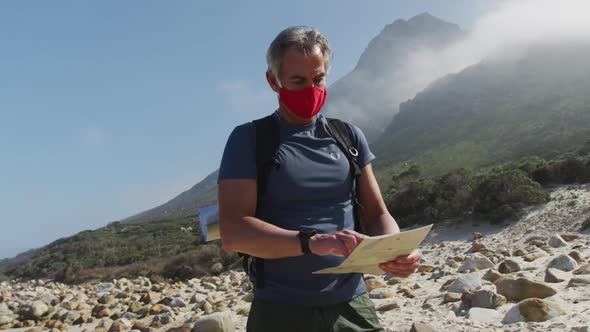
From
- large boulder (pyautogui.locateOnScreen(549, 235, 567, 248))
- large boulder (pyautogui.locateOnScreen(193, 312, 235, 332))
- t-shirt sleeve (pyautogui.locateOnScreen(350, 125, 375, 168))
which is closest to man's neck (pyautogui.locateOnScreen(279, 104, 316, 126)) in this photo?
t-shirt sleeve (pyautogui.locateOnScreen(350, 125, 375, 168))

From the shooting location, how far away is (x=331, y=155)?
191 centimetres

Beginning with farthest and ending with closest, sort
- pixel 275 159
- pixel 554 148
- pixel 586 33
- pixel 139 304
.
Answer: pixel 586 33
pixel 554 148
pixel 139 304
pixel 275 159

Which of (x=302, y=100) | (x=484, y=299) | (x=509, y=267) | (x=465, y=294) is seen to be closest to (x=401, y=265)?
(x=302, y=100)

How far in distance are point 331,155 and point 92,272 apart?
22.9m

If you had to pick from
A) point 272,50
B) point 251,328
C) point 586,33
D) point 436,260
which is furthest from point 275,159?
point 586,33

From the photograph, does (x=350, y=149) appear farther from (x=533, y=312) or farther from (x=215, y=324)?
(x=215, y=324)

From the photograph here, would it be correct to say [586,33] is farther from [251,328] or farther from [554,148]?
[251,328]

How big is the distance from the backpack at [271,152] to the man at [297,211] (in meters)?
0.02

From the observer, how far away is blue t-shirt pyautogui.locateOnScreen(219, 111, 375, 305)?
1.74 meters

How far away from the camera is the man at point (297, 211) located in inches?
65.5

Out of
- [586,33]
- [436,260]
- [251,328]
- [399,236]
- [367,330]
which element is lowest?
[436,260]

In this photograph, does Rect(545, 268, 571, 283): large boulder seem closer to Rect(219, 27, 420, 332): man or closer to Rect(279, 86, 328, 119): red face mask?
Rect(219, 27, 420, 332): man

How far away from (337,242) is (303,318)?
38 centimetres

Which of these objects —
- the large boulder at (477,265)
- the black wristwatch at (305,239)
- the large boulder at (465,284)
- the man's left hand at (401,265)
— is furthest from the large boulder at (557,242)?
the black wristwatch at (305,239)
